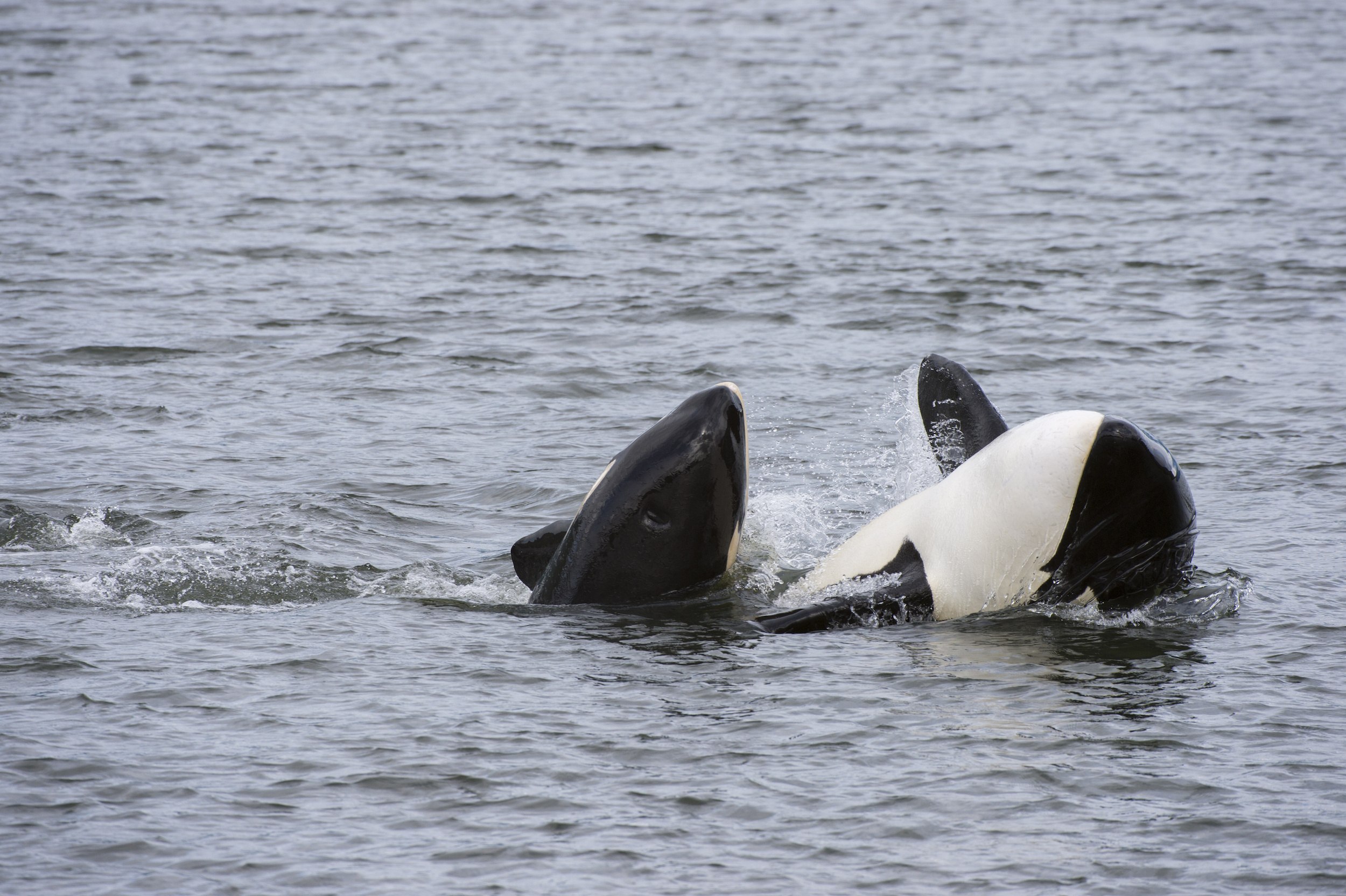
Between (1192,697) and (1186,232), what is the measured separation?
1603 centimetres

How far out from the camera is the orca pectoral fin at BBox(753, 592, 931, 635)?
971 centimetres

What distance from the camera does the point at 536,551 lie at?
10547 millimetres

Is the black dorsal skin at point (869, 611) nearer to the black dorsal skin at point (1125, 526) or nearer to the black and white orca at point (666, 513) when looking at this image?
the black and white orca at point (666, 513)

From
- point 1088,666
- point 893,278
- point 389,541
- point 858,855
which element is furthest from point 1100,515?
point 893,278

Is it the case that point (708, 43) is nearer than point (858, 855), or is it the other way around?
point (858, 855)

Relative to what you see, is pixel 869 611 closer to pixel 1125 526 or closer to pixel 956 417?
pixel 1125 526

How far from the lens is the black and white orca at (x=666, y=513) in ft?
32.2

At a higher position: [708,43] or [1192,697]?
[708,43]

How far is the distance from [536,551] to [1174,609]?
3892mm

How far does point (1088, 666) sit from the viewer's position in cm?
913

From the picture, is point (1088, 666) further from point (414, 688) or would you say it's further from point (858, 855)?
point (414, 688)

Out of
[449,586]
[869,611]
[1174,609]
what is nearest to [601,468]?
[449,586]

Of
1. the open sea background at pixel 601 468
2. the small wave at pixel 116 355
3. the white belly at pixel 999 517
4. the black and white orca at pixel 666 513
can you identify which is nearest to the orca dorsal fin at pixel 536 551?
the black and white orca at pixel 666 513

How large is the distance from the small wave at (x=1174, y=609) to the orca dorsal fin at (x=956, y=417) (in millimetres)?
1307
